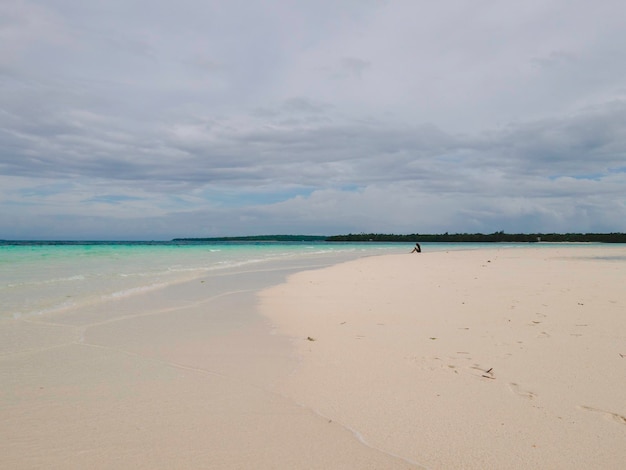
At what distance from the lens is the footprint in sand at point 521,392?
3791 mm

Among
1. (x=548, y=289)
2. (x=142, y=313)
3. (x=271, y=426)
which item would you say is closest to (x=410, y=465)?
(x=271, y=426)

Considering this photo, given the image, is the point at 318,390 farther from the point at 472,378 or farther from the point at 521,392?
A: the point at 521,392

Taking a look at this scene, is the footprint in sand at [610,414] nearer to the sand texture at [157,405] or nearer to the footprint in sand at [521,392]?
the footprint in sand at [521,392]

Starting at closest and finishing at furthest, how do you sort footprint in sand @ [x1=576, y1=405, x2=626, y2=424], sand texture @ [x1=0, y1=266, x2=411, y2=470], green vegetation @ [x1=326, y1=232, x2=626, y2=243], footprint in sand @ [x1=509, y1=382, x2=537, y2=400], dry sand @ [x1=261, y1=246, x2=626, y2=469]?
sand texture @ [x1=0, y1=266, x2=411, y2=470] → dry sand @ [x1=261, y1=246, x2=626, y2=469] → footprint in sand @ [x1=576, y1=405, x2=626, y2=424] → footprint in sand @ [x1=509, y1=382, x2=537, y2=400] → green vegetation @ [x1=326, y1=232, x2=626, y2=243]

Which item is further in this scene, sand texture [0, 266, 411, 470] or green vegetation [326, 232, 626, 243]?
green vegetation [326, 232, 626, 243]

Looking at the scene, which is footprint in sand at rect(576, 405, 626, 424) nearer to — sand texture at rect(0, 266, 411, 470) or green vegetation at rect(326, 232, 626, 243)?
sand texture at rect(0, 266, 411, 470)

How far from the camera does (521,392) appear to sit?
3.90m

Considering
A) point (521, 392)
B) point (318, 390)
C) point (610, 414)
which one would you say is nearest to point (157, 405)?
point (318, 390)

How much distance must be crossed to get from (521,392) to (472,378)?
1.58ft

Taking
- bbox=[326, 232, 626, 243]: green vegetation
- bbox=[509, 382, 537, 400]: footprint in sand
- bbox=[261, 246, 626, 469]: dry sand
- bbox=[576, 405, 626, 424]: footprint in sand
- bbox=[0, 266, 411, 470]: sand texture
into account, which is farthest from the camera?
bbox=[326, 232, 626, 243]: green vegetation

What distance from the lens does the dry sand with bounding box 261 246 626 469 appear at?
2955 mm

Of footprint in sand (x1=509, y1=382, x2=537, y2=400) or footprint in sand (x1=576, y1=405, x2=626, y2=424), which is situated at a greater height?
footprint in sand (x1=509, y1=382, x2=537, y2=400)

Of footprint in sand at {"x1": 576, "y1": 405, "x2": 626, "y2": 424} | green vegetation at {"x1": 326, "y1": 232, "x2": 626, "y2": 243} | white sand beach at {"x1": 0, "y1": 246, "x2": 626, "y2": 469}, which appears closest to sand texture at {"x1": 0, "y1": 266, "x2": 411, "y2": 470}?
white sand beach at {"x1": 0, "y1": 246, "x2": 626, "y2": 469}

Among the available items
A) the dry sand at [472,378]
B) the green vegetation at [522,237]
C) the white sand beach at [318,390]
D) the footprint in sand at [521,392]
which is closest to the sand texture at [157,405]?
the white sand beach at [318,390]
